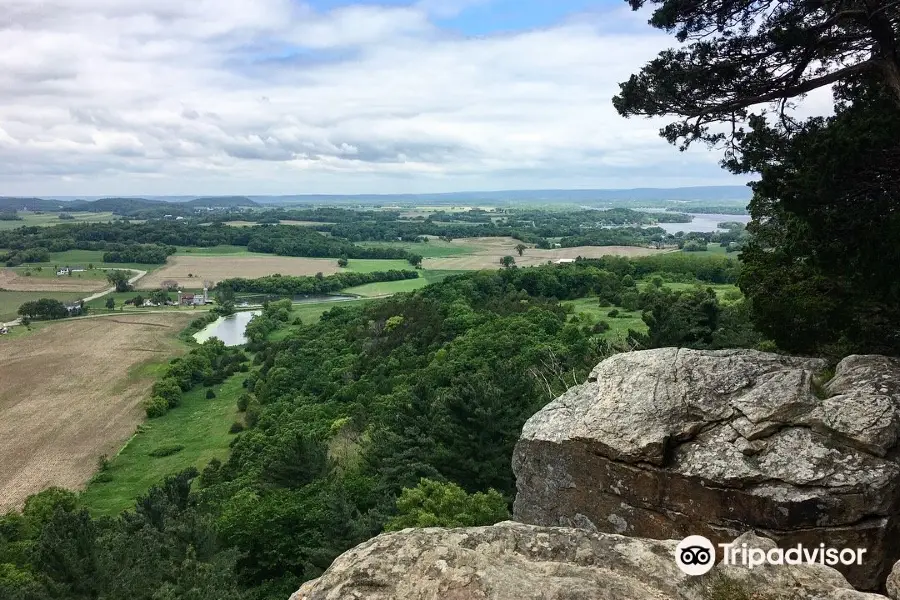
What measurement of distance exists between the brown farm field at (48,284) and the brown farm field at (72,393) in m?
23.1

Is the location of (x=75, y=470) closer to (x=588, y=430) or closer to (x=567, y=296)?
(x=588, y=430)

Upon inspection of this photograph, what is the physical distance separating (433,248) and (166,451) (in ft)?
364

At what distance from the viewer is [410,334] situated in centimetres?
5488

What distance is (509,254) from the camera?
120312mm

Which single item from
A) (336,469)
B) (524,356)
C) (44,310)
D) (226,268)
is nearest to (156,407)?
(336,469)

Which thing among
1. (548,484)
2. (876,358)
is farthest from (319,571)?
(876,358)

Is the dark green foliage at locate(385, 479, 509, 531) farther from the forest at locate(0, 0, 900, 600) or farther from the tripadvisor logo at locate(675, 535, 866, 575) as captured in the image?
the tripadvisor logo at locate(675, 535, 866, 575)

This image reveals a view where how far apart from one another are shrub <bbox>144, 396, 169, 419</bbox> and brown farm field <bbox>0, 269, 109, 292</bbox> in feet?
201

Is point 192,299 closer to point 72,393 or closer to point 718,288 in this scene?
point 72,393

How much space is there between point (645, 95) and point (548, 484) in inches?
292

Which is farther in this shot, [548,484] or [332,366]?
[332,366]

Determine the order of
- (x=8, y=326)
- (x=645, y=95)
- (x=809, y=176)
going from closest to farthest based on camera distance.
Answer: (x=809, y=176)
(x=645, y=95)
(x=8, y=326)

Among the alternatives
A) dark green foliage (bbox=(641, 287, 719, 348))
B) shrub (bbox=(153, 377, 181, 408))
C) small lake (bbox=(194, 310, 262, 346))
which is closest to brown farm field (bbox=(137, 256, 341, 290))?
small lake (bbox=(194, 310, 262, 346))

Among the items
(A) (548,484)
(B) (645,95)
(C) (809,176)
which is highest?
(B) (645,95)
